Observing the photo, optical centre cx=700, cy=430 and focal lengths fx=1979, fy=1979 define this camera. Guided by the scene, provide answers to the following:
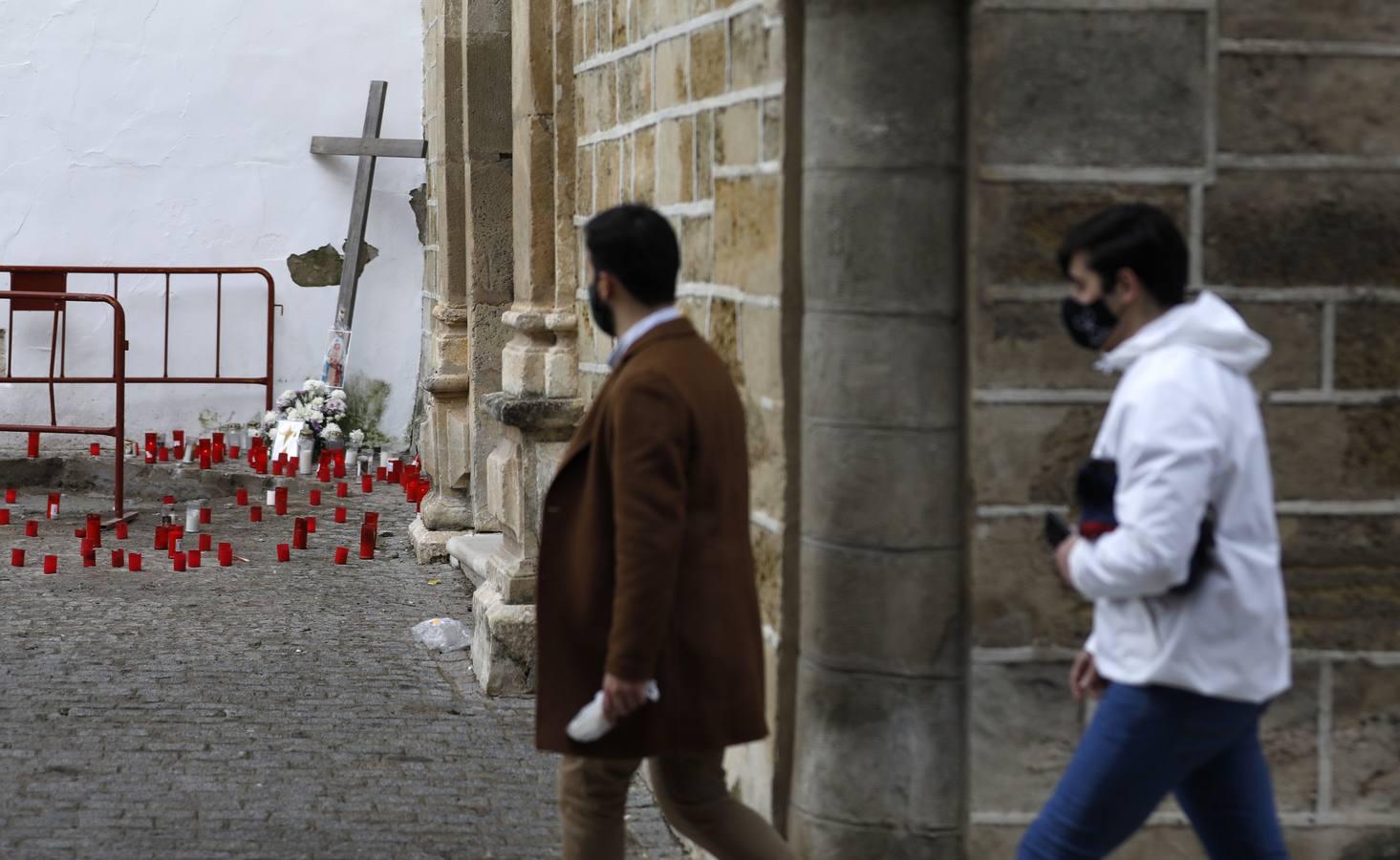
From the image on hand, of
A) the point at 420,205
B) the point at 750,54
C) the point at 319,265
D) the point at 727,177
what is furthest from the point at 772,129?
the point at 319,265

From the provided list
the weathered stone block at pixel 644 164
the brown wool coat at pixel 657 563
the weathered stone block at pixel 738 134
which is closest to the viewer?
the brown wool coat at pixel 657 563

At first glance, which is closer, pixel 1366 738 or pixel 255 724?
pixel 1366 738

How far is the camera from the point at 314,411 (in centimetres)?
1274

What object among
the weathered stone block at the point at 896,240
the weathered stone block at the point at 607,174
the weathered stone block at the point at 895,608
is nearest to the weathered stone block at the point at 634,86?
the weathered stone block at the point at 607,174

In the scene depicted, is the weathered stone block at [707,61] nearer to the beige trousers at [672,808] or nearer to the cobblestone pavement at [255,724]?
the beige trousers at [672,808]

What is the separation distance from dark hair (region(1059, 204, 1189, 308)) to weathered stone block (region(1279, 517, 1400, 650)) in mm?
1216

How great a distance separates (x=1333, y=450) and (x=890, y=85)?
1.18 m

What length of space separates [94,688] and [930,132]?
3842 millimetres

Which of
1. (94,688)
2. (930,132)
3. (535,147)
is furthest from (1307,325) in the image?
(94,688)

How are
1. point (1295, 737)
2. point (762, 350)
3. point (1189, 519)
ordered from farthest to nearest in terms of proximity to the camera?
point (762, 350)
point (1295, 737)
point (1189, 519)

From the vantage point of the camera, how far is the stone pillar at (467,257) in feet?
30.8

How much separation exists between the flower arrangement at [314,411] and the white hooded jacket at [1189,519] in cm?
1016

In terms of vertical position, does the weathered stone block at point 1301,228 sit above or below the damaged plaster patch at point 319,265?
below

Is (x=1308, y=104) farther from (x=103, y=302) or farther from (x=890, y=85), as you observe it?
(x=103, y=302)
